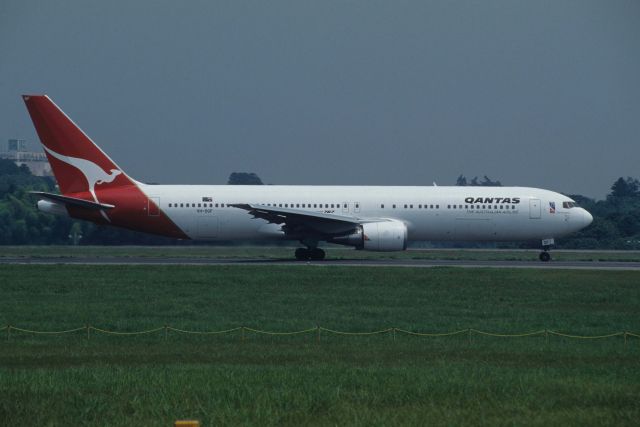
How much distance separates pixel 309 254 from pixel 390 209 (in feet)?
17.5

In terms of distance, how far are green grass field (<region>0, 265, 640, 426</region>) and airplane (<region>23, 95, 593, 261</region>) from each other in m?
10.9

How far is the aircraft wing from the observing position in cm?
5284

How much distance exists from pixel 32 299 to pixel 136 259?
2292cm

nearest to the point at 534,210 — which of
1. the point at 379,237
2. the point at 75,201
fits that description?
the point at 379,237

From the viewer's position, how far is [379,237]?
53031 mm

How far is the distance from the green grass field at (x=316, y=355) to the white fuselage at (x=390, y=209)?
39.2ft

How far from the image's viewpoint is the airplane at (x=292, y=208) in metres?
53.6

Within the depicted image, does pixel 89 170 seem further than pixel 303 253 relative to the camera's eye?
No

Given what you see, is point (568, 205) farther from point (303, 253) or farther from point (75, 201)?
point (75, 201)

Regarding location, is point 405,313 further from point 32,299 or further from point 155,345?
point 32,299

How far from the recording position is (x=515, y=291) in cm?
3916

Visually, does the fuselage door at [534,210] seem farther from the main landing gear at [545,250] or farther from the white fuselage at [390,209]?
the main landing gear at [545,250]

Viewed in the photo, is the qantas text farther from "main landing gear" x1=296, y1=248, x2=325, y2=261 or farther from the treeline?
the treeline

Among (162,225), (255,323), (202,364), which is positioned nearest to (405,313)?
(255,323)
